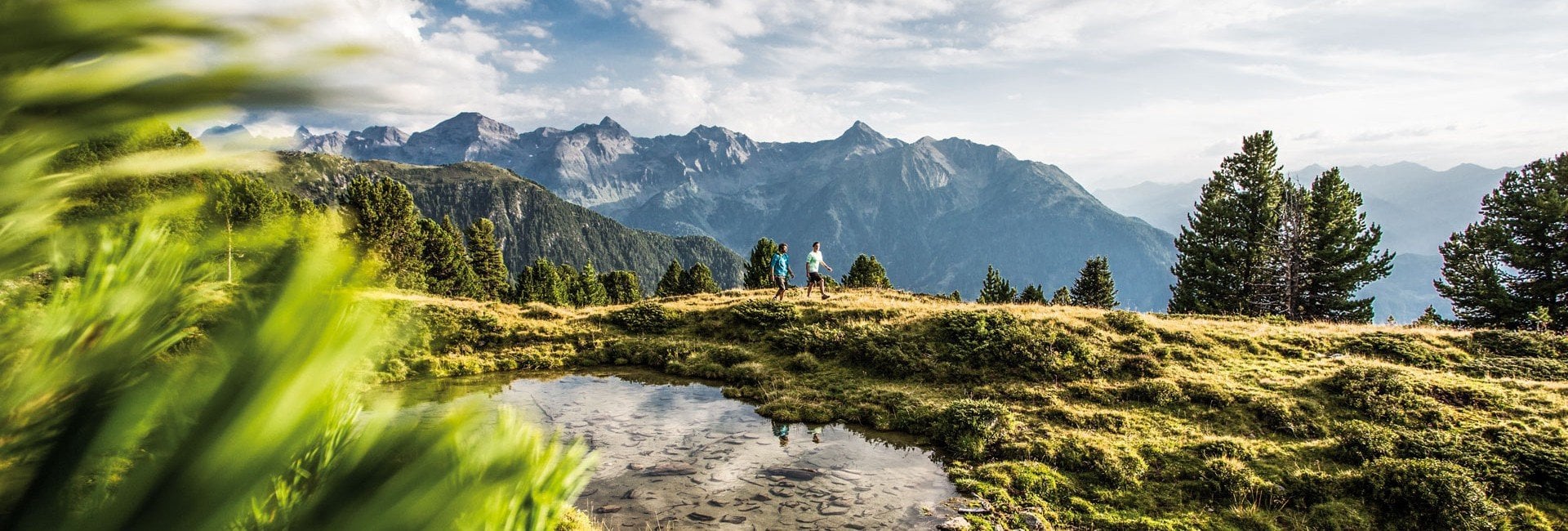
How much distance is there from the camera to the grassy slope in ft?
34.3

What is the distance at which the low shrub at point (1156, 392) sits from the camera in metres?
15.0

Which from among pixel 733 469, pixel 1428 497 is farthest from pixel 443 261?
pixel 1428 497

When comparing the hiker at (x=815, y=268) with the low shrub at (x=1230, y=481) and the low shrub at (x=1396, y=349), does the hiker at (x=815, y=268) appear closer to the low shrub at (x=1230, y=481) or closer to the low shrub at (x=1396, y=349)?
the low shrub at (x=1230, y=481)

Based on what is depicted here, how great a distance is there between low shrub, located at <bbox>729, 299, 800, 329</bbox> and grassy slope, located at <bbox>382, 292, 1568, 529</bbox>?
4.5 inches

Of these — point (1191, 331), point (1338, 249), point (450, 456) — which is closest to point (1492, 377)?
point (1191, 331)

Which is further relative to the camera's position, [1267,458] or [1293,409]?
[1293,409]

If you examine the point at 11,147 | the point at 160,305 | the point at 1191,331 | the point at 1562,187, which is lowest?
the point at 1191,331

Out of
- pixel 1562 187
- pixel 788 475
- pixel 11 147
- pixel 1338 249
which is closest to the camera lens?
pixel 11 147

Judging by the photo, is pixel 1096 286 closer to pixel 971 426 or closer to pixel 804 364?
pixel 804 364

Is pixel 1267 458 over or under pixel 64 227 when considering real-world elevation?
under

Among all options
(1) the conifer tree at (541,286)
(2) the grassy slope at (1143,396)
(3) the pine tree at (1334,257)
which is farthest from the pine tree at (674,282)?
(3) the pine tree at (1334,257)

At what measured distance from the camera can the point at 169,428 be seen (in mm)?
553

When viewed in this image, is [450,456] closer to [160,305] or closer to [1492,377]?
[160,305]

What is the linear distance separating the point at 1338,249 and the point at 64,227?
5071 cm
